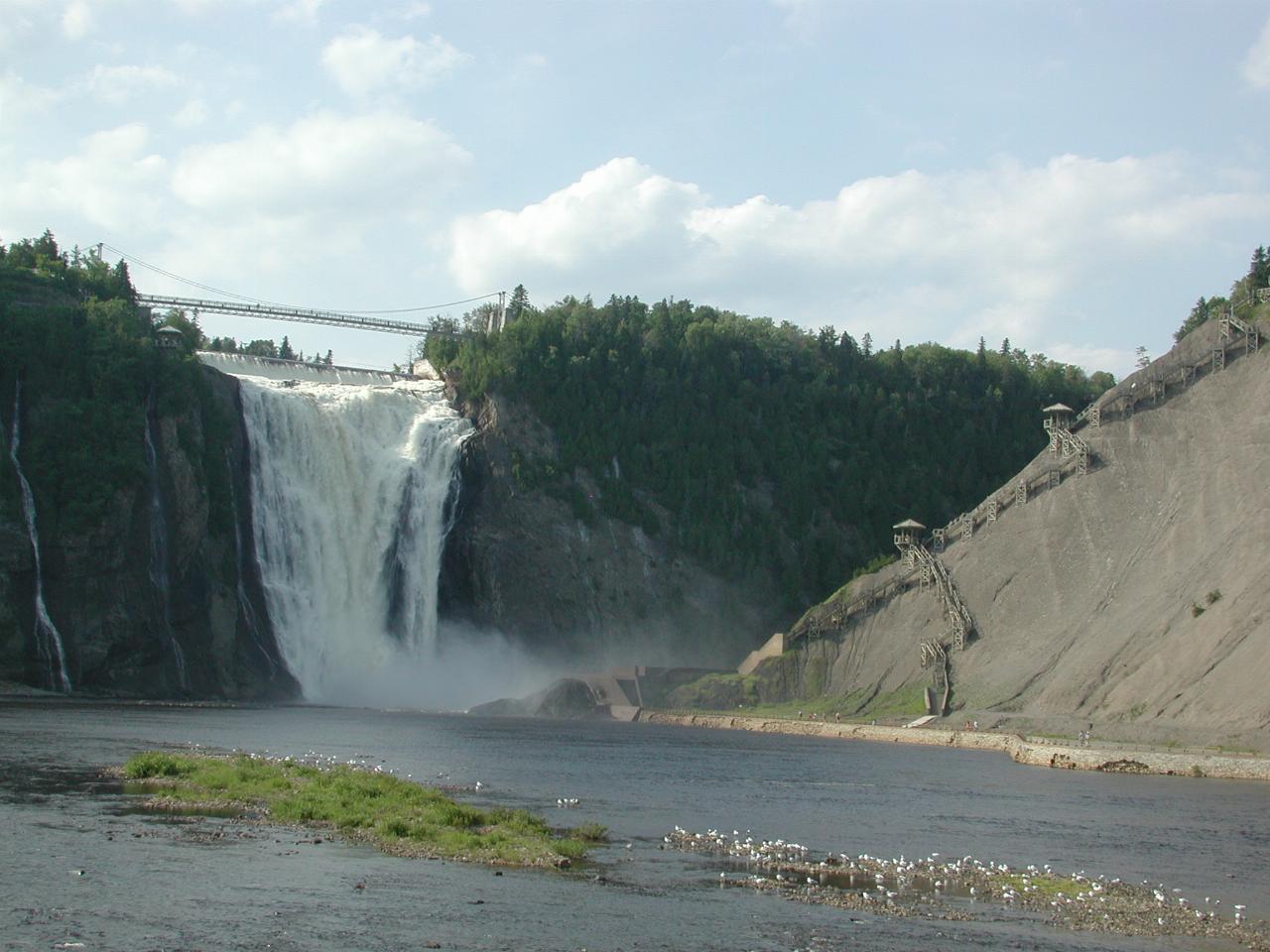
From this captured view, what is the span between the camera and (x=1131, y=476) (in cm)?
9500

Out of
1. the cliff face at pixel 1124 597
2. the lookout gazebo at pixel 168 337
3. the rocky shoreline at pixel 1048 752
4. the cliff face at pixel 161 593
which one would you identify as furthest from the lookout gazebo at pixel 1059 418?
the lookout gazebo at pixel 168 337

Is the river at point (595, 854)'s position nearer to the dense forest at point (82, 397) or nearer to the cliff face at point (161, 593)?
the cliff face at point (161, 593)

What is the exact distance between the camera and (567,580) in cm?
13088

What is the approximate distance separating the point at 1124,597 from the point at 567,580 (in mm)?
57079

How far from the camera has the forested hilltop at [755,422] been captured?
13962 cm

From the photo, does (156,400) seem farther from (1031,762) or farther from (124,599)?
(1031,762)

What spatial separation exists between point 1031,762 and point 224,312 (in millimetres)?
94790

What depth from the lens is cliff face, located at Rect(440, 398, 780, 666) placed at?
12781 centimetres

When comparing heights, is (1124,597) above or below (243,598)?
above

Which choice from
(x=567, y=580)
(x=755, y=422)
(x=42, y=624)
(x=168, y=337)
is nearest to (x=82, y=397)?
(x=168, y=337)

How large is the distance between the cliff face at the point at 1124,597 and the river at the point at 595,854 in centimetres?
1026

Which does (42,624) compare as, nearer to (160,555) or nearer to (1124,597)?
(160,555)

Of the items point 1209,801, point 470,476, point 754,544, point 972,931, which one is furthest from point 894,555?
point 972,931

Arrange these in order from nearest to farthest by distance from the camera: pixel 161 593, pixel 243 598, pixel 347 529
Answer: pixel 161 593 → pixel 243 598 → pixel 347 529
